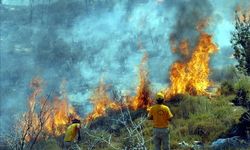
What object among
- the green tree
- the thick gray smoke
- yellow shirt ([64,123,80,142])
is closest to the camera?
yellow shirt ([64,123,80,142])

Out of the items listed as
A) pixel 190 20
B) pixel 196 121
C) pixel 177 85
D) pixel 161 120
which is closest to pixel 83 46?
pixel 190 20

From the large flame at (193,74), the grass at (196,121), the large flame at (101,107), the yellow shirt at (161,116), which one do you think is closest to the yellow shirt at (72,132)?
Result: the grass at (196,121)

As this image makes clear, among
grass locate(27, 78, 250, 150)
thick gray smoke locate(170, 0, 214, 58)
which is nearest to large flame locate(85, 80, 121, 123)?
grass locate(27, 78, 250, 150)

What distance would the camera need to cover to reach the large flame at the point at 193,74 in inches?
920

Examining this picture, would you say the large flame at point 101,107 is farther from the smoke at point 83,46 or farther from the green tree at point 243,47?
the green tree at point 243,47

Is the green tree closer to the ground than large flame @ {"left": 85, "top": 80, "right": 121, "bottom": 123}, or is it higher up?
higher up

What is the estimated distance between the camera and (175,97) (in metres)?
21.9

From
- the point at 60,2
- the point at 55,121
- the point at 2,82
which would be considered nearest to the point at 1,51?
the point at 2,82

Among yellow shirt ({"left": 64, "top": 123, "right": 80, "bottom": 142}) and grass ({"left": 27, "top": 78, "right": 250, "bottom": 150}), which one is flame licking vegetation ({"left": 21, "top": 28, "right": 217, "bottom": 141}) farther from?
yellow shirt ({"left": 64, "top": 123, "right": 80, "bottom": 142})

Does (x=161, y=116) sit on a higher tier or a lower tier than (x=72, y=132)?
higher

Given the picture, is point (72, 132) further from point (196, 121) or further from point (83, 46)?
point (83, 46)

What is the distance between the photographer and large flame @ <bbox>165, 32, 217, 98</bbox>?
23.4 meters

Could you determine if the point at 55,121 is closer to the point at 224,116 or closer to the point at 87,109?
the point at 87,109

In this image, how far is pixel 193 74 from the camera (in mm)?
23734
